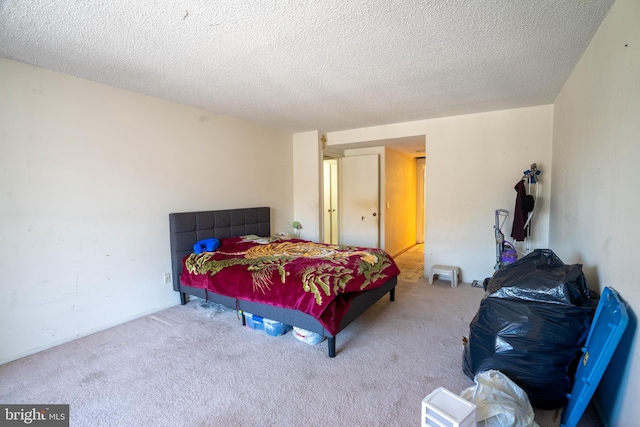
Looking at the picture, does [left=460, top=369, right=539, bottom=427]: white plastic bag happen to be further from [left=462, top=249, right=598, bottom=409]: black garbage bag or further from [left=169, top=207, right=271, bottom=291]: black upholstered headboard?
[left=169, top=207, right=271, bottom=291]: black upholstered headboard

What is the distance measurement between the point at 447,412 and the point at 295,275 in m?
1.55

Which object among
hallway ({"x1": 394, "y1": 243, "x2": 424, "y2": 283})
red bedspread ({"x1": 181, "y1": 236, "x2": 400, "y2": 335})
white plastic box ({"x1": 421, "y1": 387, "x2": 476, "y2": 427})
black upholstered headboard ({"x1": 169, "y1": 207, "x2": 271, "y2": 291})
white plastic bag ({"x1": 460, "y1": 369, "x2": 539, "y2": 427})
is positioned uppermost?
black upholstered headboard ({"x1": 169, "y1": 207, "x2": 271, "y2": 291})

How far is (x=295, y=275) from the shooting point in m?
2.55

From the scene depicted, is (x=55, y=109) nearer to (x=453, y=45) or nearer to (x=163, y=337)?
(x=163, y=337)

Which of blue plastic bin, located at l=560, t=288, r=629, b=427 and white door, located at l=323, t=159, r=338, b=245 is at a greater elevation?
white door, located at l=323, t=159, r=338, b=245

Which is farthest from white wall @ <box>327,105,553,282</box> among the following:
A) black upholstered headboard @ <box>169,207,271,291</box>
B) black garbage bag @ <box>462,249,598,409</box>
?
black upholstered headboard @ <box>169,207,271,291</box>

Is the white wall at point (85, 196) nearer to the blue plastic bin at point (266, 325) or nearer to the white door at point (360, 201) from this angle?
the blue plastic bin at point (266, 325)

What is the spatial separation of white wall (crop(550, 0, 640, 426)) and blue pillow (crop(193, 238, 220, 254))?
3.49 metres

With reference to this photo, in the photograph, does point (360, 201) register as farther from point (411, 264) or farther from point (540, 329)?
point (540, 329)

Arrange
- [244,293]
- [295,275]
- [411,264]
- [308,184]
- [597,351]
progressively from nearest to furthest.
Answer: [597,351], [295,275], [244,293], [308,184], [411,264]

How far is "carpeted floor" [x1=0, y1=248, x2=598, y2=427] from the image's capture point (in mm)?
1764

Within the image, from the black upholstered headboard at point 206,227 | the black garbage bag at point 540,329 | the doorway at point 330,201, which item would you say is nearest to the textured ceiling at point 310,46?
the black upholstered headboard at point 206,227

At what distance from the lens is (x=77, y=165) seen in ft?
8.90

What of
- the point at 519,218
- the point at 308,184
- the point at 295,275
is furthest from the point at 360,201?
the point at 295,275
